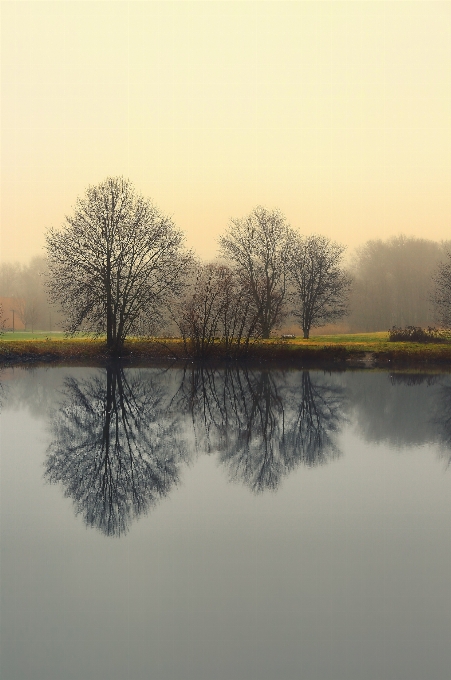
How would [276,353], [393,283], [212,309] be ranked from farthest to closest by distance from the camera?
[393,283], [276,353], [212,309]

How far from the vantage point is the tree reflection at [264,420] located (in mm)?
13117

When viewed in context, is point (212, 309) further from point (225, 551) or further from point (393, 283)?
point (393, 283)

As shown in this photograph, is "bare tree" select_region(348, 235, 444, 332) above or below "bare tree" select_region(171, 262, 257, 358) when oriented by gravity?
above

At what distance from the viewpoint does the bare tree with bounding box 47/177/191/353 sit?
143ft

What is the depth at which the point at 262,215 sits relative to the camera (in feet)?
194

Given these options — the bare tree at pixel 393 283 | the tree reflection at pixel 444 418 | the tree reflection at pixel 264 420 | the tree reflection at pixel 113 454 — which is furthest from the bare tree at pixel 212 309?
the bare tree at pixel 393 283

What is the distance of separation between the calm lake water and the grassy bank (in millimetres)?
24432

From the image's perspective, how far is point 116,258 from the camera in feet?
145

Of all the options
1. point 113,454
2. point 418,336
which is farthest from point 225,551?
point 418,336

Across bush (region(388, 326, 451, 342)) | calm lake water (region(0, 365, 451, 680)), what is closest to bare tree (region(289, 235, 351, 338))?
bush (region(388, 326, 451, 342))

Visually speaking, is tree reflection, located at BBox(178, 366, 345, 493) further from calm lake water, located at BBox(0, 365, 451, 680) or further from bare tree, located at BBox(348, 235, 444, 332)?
bare tree, located at BBox(348, 235, 444, 332)

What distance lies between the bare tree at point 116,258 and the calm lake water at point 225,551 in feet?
87.5

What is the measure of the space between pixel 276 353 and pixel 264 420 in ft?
79.3

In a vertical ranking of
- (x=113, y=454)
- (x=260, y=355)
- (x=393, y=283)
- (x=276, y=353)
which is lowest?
(x=113, y=454)
